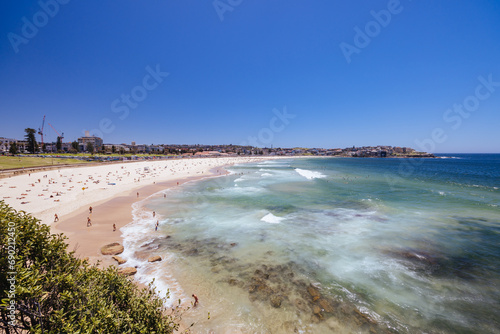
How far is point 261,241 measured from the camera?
696 inches

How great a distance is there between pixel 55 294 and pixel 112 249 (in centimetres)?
1130

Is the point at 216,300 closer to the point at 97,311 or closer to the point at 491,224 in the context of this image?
the point at 97,311

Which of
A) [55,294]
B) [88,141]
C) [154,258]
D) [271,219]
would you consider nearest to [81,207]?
[154,258]

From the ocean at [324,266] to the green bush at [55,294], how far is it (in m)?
4.35

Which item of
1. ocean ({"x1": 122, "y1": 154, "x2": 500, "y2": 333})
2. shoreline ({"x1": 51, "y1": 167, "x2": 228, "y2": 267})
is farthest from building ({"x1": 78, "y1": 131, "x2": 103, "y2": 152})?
ocean ({"x1": 122, "y1": 154, "x2": 500, "y2": 333})

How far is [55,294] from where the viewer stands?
5.25 metres

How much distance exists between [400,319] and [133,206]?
28529 mm

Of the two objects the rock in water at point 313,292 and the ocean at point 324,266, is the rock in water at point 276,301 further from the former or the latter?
the rock in water at point 313,292

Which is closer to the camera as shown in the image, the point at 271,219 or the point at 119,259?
the point at 119,259

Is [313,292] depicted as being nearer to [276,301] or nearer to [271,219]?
[276,301]

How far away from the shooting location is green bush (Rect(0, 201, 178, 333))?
4477 millimetres

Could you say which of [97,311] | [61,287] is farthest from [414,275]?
[61,287]

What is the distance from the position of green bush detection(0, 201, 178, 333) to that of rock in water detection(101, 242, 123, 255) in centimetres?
952

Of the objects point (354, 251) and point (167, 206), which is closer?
point (354, 251)
